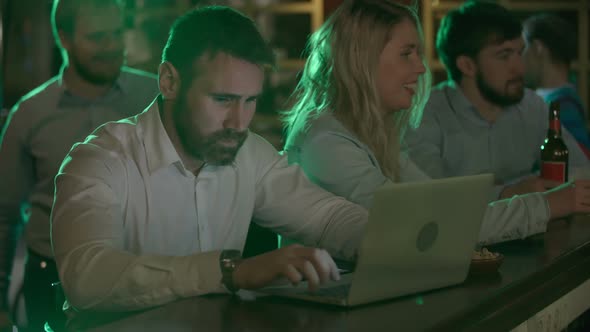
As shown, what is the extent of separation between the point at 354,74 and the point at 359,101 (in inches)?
2.9

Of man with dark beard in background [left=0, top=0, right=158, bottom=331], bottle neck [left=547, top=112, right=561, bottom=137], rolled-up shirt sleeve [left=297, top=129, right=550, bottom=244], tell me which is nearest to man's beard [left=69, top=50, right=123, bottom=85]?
man with dark beard in background [left=0, top=0, right=158, bottom=331]

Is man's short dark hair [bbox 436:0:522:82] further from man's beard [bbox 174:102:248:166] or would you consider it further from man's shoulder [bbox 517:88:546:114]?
man's beard [bbox 174:102:248:166]

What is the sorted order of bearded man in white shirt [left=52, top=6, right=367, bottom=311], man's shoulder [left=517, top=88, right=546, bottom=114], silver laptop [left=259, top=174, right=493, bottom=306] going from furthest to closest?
man's shoulder [left=517, top=88, right=546, bottom=114] → bearded man in white shirt [left=52, top=6, right=367, bottom=311] → silver laptop [left=259, top=174, right=493, bottom=306]

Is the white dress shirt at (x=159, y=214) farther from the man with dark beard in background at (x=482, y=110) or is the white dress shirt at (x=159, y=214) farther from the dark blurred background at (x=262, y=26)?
the dark blurred background at (x=262, y=26)

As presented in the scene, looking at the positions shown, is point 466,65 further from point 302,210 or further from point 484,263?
point 484,263

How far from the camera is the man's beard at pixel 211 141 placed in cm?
165

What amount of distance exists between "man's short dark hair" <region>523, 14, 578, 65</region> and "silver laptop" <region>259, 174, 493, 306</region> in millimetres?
2731

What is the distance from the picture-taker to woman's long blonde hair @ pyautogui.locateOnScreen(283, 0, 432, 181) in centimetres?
215

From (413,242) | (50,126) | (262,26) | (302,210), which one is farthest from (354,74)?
(262,26)

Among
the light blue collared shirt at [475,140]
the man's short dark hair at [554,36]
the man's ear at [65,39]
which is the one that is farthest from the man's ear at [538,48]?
the man's ear at [65,39]

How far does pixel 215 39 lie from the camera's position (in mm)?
1650

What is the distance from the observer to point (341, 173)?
2.04 m

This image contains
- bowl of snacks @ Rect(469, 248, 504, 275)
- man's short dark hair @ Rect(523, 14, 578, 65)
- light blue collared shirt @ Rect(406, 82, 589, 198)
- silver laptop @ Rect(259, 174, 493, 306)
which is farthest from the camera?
man's short dark hair @ Rect(523, 14, 578, 65)

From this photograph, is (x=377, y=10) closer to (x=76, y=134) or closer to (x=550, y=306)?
(x=550, y=306)
